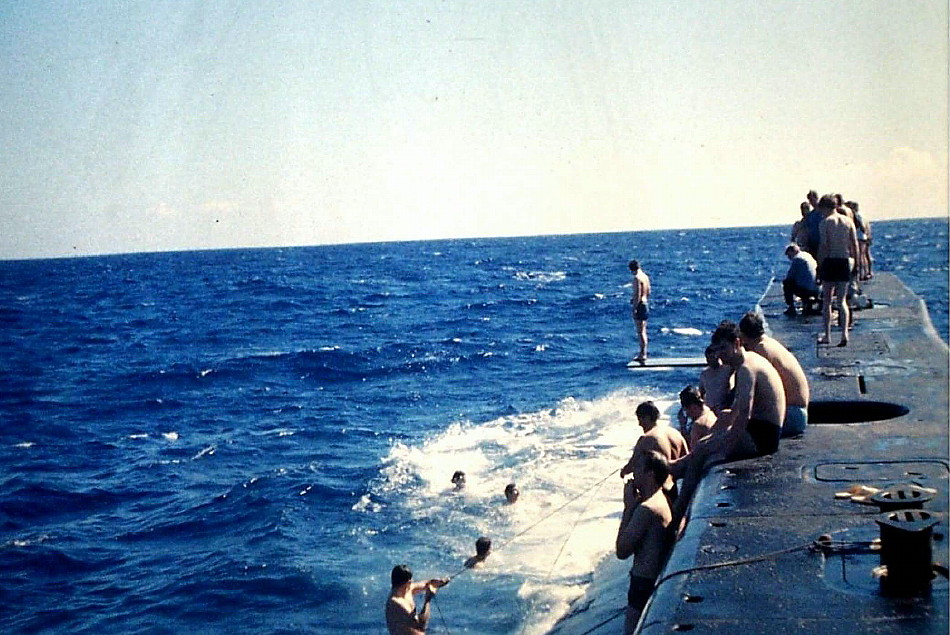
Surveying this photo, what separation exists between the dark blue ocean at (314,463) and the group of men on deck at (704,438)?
4.34 metres

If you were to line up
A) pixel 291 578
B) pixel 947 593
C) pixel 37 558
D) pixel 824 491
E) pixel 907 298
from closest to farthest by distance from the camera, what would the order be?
1. pixel 947 593
2. pixel 824 491
3. pixel 291 578
4. pixel 37 558
5. pixel 907 298

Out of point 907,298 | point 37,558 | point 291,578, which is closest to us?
point 291,578

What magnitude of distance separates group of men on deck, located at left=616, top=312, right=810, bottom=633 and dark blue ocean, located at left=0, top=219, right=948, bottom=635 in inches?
171

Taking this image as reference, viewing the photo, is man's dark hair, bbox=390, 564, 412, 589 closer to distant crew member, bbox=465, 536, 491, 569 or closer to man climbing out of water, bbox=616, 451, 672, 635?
man climbing out of water, bbox=616, 451, 672, 635

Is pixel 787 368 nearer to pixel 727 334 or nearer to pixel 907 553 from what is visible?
pixel 727 334

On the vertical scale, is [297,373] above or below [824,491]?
below

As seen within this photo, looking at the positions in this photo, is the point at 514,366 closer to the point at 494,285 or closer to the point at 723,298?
the point at 723,298

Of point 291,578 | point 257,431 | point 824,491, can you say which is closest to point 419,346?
point 257,431

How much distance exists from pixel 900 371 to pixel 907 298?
29.0ft

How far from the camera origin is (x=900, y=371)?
12.3 m

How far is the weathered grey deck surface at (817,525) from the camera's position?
5152mm

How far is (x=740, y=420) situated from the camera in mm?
8188

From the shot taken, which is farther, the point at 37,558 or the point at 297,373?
the point at 297,373

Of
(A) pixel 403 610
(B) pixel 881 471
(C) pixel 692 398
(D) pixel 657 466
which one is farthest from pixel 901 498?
(A) pixel 403 610
